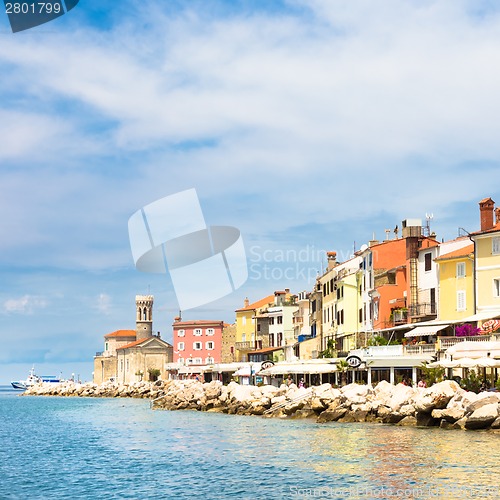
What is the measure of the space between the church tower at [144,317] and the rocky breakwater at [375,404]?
74.9 meters

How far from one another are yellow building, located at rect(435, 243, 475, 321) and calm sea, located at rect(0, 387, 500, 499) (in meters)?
13.6

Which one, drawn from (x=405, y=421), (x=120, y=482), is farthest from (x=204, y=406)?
(x=120, y=482)

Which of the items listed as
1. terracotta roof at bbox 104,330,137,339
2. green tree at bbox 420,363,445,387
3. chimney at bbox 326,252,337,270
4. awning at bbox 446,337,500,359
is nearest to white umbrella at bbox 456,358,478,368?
awning at bbox 446,337,500,359

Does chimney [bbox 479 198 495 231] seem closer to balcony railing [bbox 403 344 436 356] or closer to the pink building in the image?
balcony railing [bbox 403 344 436 356]

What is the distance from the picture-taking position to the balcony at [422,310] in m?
54.7

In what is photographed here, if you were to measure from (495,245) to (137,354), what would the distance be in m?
85.4

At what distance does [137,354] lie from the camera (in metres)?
128

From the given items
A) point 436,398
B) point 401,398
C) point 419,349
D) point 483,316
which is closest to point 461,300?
point 483,316

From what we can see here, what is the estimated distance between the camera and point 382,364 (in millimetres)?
49625

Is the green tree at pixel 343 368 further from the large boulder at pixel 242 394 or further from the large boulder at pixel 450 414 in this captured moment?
the large boulder at pixel 450 414

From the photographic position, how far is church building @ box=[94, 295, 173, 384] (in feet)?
417

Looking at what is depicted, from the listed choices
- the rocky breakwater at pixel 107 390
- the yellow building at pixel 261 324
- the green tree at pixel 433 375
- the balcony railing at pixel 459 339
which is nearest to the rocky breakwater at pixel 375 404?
the green tree at pixel 433 375

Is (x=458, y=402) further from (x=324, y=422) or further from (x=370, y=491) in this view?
(x=370, y=491)

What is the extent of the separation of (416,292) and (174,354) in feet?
238
